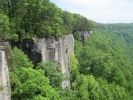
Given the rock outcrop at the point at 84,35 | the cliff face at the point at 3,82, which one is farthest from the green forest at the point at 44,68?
the rock outcrop at the point at 84,35

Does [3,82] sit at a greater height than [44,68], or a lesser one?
greater

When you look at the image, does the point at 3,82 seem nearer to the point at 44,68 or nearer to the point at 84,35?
the point at 44,68

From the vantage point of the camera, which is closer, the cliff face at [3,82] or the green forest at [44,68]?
the cliff face at [3,82]

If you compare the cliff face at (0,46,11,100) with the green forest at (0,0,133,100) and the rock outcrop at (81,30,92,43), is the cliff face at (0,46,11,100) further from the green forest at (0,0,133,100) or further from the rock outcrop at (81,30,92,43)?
the rock outcrop at (81,30,92,43)

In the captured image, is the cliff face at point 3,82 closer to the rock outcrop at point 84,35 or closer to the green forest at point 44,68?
the green forest at point 44,68

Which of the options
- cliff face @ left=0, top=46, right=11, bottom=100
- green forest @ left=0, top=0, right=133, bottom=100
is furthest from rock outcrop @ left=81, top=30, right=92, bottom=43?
cliff face @ left=0, top=46, right=11, bottom=100

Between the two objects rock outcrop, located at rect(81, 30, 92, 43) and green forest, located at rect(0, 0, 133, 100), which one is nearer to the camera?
green forest, located at rect(0, 0, 133, 100)

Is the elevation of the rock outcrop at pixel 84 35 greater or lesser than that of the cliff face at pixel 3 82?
greater

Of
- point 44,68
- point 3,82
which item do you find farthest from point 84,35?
point 3,82

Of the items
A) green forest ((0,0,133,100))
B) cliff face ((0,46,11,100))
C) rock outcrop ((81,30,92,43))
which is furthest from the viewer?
rock outcrop ((81,30,92,43))

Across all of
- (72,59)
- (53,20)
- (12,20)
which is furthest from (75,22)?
(12,20)

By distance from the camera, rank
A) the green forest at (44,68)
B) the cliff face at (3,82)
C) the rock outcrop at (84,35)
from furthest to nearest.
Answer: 1. the rock outcrop at (84,35)
2. the green forest at (44,68)
3. the cliff face at (3,82)
